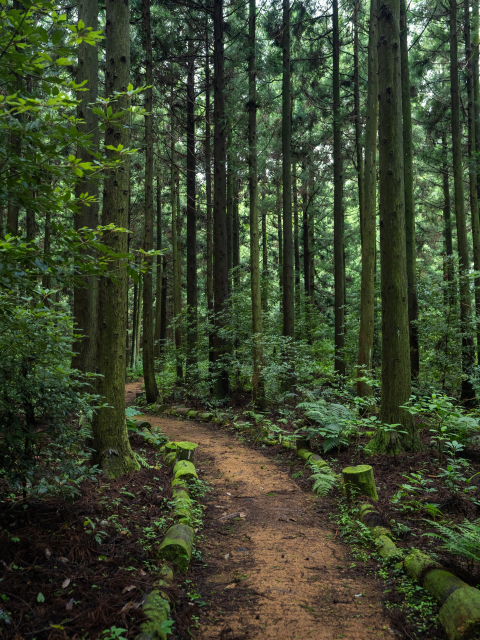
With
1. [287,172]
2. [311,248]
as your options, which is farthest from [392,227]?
[311,248]

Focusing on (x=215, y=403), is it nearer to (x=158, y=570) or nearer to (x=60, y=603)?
(x=158, y=570)

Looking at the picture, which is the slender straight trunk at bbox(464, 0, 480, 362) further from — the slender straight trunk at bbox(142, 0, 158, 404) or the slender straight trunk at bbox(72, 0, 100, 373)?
the slender straight trunk at bbox(72, 0, 100, 373)

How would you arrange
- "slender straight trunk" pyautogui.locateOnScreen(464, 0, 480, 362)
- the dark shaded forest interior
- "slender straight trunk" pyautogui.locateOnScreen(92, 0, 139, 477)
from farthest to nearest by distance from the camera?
"slender straight trunk" pyautogui.locateOnScreen(464, 0, 480, 362), "slender straight trunk" pyautogui.locateOnScreen(92, 0, 139, 477), the dark shaded forest interior

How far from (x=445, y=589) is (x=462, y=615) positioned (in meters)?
0.32

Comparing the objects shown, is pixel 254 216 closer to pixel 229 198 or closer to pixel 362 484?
pixel 229 198

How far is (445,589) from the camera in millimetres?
2736

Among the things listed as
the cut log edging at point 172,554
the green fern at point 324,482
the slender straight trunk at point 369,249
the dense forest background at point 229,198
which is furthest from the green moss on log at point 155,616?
the slender straight trunk at point 369,249

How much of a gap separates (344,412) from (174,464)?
297 cm

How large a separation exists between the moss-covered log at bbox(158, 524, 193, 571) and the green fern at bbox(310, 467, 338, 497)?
7.41 feet

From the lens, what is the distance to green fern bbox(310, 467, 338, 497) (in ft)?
17.3

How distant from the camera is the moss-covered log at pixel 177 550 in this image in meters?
3.39

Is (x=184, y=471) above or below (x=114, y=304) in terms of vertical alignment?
below

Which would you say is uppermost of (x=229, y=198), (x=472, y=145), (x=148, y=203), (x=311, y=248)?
(x=472, y=145)

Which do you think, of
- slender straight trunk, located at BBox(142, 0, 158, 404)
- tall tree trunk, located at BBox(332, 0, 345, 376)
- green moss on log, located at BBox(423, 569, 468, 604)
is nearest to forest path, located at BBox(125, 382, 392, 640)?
green moss on log, located at BBox(423, 569, 468, 604)
